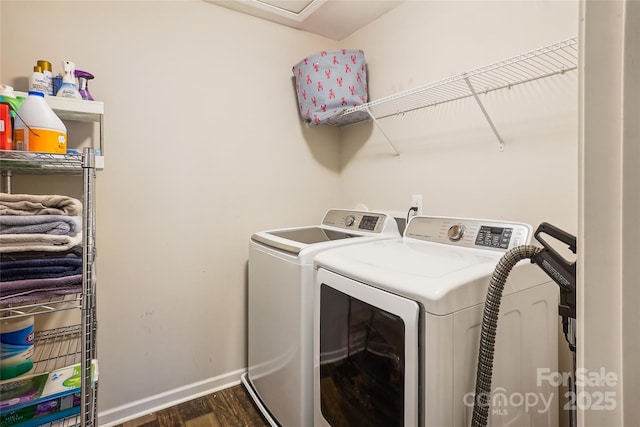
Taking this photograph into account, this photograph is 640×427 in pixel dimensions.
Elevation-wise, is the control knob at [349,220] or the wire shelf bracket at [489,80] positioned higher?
the wire shelf bracket at [489,80]

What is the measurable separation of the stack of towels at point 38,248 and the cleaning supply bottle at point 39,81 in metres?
0.59

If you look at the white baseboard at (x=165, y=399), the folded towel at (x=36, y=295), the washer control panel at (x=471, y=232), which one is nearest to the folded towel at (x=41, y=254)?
the folded towel at (x=36, y=295)

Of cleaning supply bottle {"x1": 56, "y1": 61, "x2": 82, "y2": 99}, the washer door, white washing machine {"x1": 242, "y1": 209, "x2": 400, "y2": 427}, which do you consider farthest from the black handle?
cleaning supply bottle {"x1": 56, "y1": 61, "x2": 82, "y2": 99}

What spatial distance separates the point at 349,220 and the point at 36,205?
1477 millimetres

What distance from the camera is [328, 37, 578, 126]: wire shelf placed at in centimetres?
Answer: 117

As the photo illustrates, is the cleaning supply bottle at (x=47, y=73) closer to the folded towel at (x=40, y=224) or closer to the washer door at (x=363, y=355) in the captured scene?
the folded towel at (x=40, y=224)

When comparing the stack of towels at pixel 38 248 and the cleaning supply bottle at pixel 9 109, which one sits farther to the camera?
the cleaning supply bottle at pixel 9 109

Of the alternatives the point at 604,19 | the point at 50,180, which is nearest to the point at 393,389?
the point at 604,19

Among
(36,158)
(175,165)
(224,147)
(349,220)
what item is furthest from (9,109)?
(349,220)

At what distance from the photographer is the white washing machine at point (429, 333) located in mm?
896

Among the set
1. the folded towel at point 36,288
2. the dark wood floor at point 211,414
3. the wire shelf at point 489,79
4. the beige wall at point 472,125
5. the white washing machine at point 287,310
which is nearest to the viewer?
the folded towel at point 36,288

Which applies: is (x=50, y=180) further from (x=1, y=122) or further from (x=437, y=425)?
(x=437, y=425)

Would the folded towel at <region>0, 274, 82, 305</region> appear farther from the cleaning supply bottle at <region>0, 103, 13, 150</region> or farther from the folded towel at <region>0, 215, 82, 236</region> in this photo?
the cleaning supply bottle at <region>0, 103, 13, 150</region>

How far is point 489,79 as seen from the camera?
1.48m
